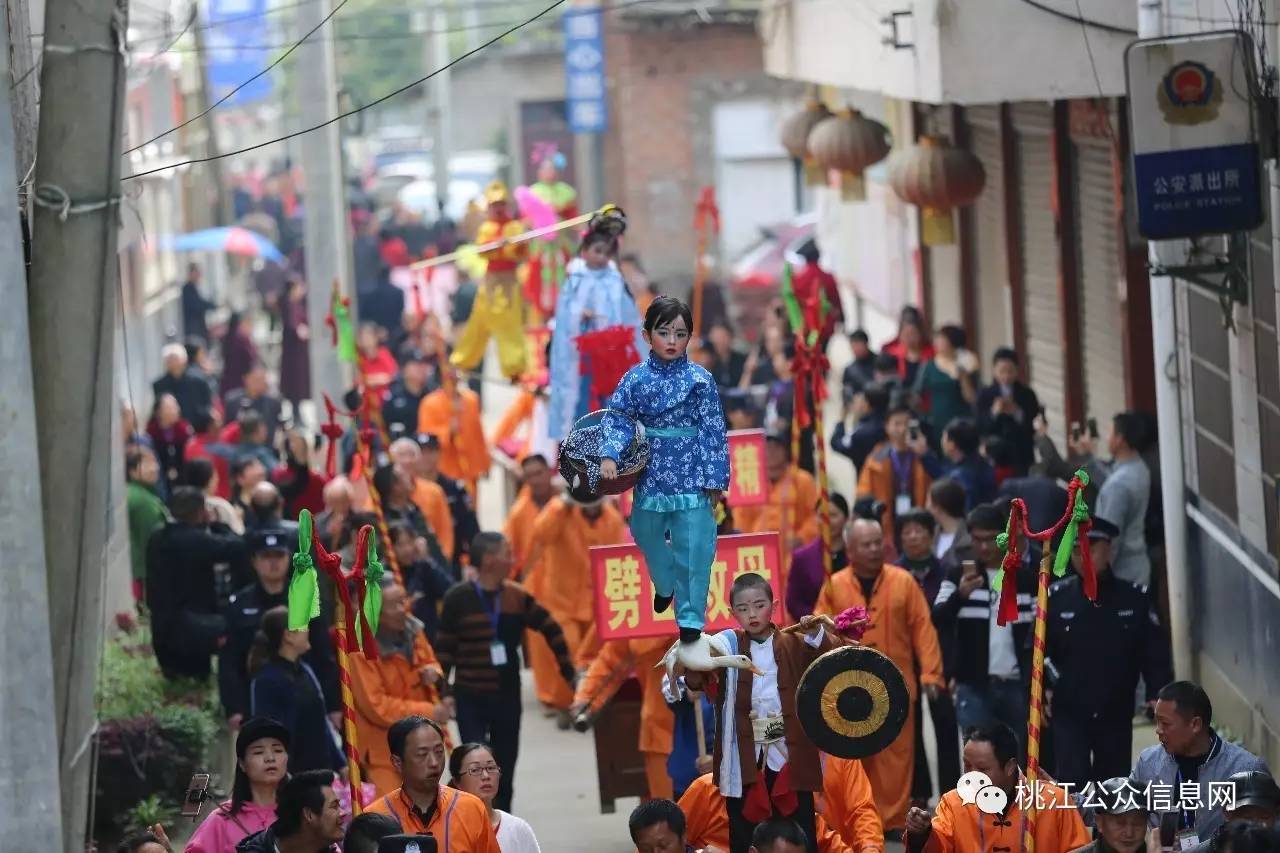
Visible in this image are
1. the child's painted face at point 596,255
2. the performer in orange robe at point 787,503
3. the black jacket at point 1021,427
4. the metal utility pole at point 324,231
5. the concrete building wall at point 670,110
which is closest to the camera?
the child's painted face at point 596,255

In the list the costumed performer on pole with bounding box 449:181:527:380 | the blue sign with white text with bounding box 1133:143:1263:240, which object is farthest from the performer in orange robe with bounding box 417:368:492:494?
the blue sign with white text with bounding box 1133:143:1263:240

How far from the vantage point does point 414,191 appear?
4794cm

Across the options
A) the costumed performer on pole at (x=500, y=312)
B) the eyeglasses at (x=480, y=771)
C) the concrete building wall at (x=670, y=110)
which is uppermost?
the concrete building wall at (x=670, y=110)

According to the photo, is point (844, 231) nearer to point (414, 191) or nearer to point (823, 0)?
point (823, 0)

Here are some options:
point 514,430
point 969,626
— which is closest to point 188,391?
point 514,430

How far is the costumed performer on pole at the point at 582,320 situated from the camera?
42.0ft

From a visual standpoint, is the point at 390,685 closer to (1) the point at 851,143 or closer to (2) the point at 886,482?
(2) the point at 886,482

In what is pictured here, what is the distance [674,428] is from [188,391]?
14.2 m

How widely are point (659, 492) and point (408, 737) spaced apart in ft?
5.07

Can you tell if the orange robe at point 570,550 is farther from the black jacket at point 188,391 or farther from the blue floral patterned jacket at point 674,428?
the black jacket at point 188,391

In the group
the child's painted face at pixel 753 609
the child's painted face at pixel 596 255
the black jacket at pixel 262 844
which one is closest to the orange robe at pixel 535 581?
the child's painted face at pixel 596 255

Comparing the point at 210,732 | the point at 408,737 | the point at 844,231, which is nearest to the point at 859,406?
the point at 210,732

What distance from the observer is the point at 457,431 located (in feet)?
65.1

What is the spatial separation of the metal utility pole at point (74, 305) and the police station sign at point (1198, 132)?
5.90 m
